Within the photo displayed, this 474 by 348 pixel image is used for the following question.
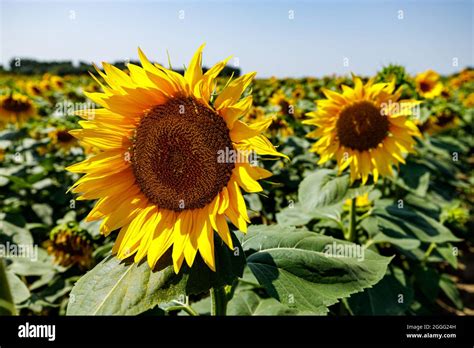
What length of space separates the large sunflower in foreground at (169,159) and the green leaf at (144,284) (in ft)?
0.14

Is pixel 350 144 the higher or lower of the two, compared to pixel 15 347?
higher

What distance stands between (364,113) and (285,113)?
5.43 feet

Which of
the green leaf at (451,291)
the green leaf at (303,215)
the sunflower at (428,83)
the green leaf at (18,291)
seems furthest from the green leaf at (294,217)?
the sunflower at (428,83)

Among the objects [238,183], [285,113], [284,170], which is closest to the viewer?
[238,183]

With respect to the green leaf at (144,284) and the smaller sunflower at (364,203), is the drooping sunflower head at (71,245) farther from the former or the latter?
the smaller sunflower at (364,203)

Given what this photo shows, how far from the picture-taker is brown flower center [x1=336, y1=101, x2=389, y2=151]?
6.89 feet

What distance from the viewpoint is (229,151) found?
1.07 metres

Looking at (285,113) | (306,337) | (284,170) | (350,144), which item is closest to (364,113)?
(350,144)

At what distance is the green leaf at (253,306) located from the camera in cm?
182

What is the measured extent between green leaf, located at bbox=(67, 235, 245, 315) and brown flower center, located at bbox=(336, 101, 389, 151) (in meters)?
1.22

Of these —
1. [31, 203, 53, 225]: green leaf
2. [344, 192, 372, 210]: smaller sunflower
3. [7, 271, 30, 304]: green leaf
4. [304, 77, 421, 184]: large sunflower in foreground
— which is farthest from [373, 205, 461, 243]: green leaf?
[31, 203, 53, 225]: green leaf

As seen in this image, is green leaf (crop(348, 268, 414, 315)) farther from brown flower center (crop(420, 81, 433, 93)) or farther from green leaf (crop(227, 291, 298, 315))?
brown flower center (crop(420, 81, 433, 93))

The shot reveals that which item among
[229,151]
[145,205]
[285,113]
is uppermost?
[285,113]

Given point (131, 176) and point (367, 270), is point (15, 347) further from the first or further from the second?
point (367, 270)
